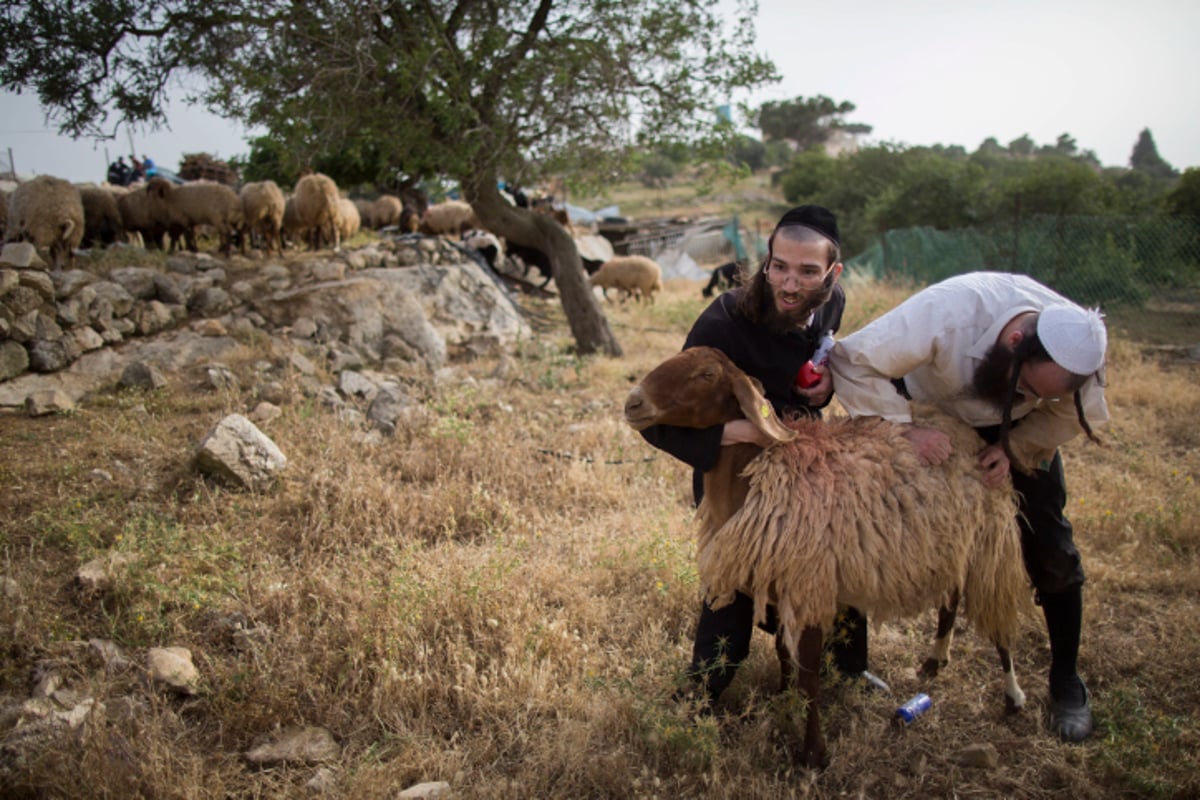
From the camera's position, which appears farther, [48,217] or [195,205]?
[195,205]

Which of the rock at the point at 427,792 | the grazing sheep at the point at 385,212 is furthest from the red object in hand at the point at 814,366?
the grazing sheep at the point at 385,212

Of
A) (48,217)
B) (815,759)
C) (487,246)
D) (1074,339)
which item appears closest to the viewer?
(1074,339)

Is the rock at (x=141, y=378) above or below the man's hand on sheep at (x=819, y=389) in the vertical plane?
below

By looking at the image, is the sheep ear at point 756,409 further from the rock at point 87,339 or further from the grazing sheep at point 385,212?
the grazing sheep at point 385,212

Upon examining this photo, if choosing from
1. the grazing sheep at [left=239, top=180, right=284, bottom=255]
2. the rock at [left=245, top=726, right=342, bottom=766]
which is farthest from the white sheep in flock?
the grazing sheep at [left=239, top=180, right=284, bottom=255]

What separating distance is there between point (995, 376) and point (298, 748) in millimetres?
3084

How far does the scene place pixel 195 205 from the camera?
10.1m

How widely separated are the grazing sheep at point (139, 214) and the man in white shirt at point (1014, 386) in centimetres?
1114

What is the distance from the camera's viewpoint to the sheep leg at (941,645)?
323cm

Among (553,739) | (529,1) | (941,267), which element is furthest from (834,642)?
(941,267)

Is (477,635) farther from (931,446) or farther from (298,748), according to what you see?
(931,446)

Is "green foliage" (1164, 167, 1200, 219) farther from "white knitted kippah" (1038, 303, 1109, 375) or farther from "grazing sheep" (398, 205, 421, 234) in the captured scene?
"grazing sheep" (398, 205, 421, 234)

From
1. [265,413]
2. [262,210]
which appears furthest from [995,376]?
[262,210]

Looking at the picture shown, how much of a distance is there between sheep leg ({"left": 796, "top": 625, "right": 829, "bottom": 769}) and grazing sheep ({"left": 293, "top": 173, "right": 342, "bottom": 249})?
35.8 feet
